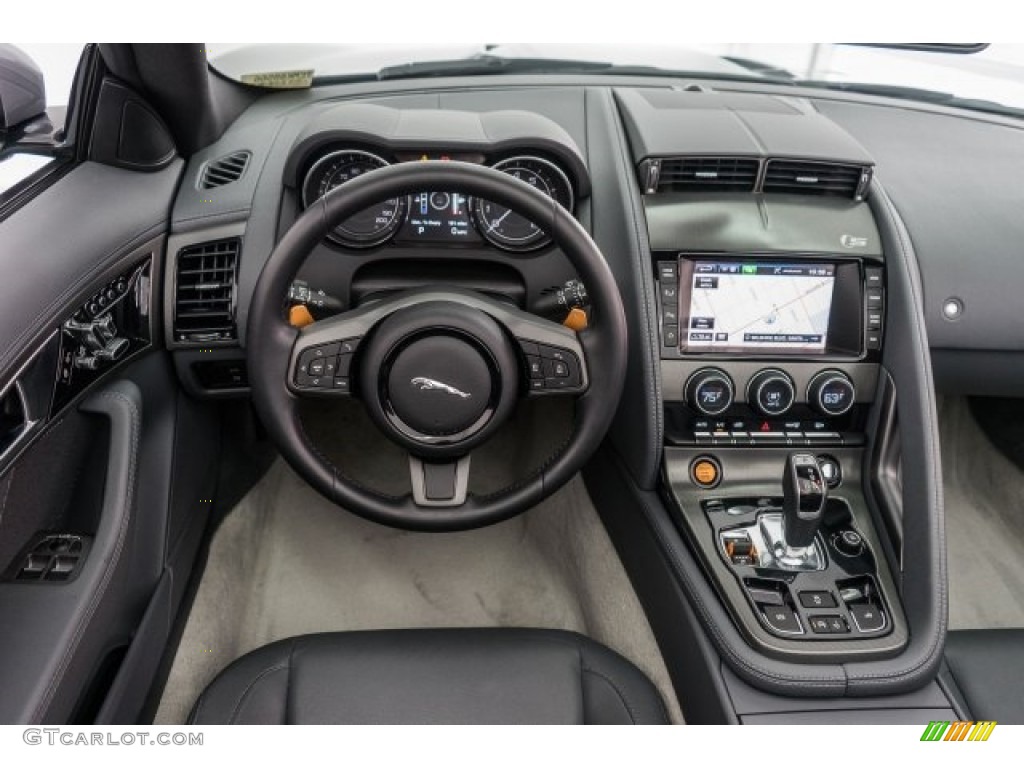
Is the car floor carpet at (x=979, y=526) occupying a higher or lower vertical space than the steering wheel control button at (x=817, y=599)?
lower

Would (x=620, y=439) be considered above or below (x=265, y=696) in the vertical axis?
above

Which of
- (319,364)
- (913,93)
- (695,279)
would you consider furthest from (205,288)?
(913,93)

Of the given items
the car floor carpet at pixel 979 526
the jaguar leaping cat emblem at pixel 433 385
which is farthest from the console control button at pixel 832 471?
the jaguar leaping cat emblem at pixel 433 385

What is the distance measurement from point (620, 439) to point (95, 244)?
1.09 m

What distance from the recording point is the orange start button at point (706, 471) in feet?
5.38

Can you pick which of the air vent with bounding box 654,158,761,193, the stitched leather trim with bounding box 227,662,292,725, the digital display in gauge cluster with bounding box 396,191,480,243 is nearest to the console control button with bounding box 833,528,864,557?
the air vent with bounding box 654,158,761,193

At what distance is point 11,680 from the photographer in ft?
3.97

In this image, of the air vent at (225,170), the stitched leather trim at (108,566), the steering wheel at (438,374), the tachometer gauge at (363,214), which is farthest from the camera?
the air vent at (225,170)

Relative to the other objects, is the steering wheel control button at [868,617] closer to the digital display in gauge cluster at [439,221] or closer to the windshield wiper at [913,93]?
the digital display in gauge cluster at [439,221]

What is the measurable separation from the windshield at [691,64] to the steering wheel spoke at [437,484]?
1150 millimetres

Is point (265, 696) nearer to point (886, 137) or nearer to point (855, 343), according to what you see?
point (855, 343)

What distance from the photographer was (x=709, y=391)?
1.64 metres

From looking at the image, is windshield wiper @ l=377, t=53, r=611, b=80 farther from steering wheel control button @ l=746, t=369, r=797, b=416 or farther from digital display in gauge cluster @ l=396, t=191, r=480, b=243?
steering wheel control button @ l=746, t=369, r=797, b=416

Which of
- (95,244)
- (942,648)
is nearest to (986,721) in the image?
(942,648)
